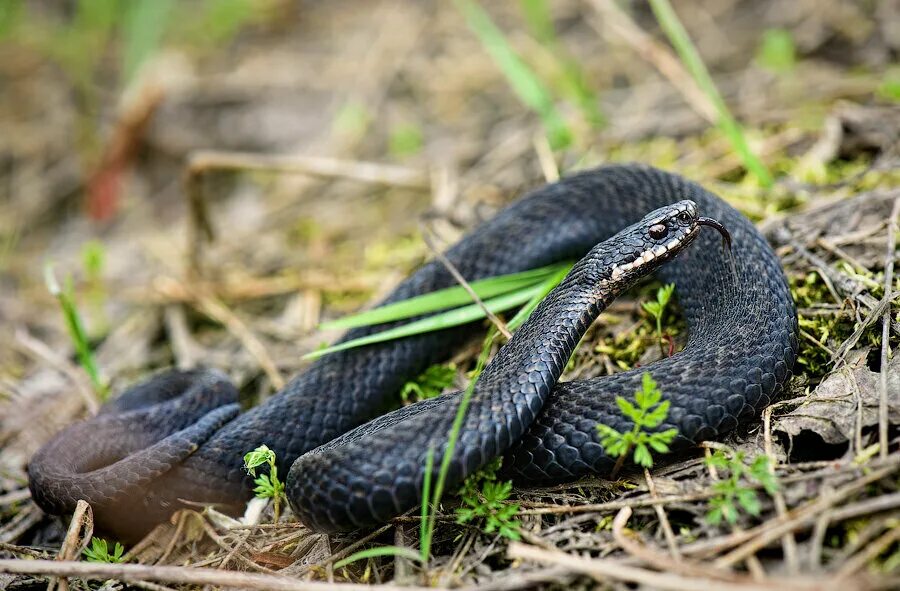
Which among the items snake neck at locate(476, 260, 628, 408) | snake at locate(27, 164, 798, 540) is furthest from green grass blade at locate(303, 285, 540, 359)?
snake neck at locate(476, 260, 628, 408)

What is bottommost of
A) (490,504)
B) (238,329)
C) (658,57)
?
(490,504)

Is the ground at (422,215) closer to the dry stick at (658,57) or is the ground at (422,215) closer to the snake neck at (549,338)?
the dry stick at (658,57)

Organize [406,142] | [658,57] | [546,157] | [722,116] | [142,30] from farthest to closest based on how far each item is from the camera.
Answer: [142,30] < [406,142] < [546,157] < [658,57] < [722,116]

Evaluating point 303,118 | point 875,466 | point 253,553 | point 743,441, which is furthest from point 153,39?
point 875,466

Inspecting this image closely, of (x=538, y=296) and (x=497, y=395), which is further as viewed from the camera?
(x=538, y=296)

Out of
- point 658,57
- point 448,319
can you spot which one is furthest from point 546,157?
point 448,319

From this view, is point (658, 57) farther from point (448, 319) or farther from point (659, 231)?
point (448, 319)

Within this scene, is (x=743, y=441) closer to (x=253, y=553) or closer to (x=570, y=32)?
(x=253, y=553)
